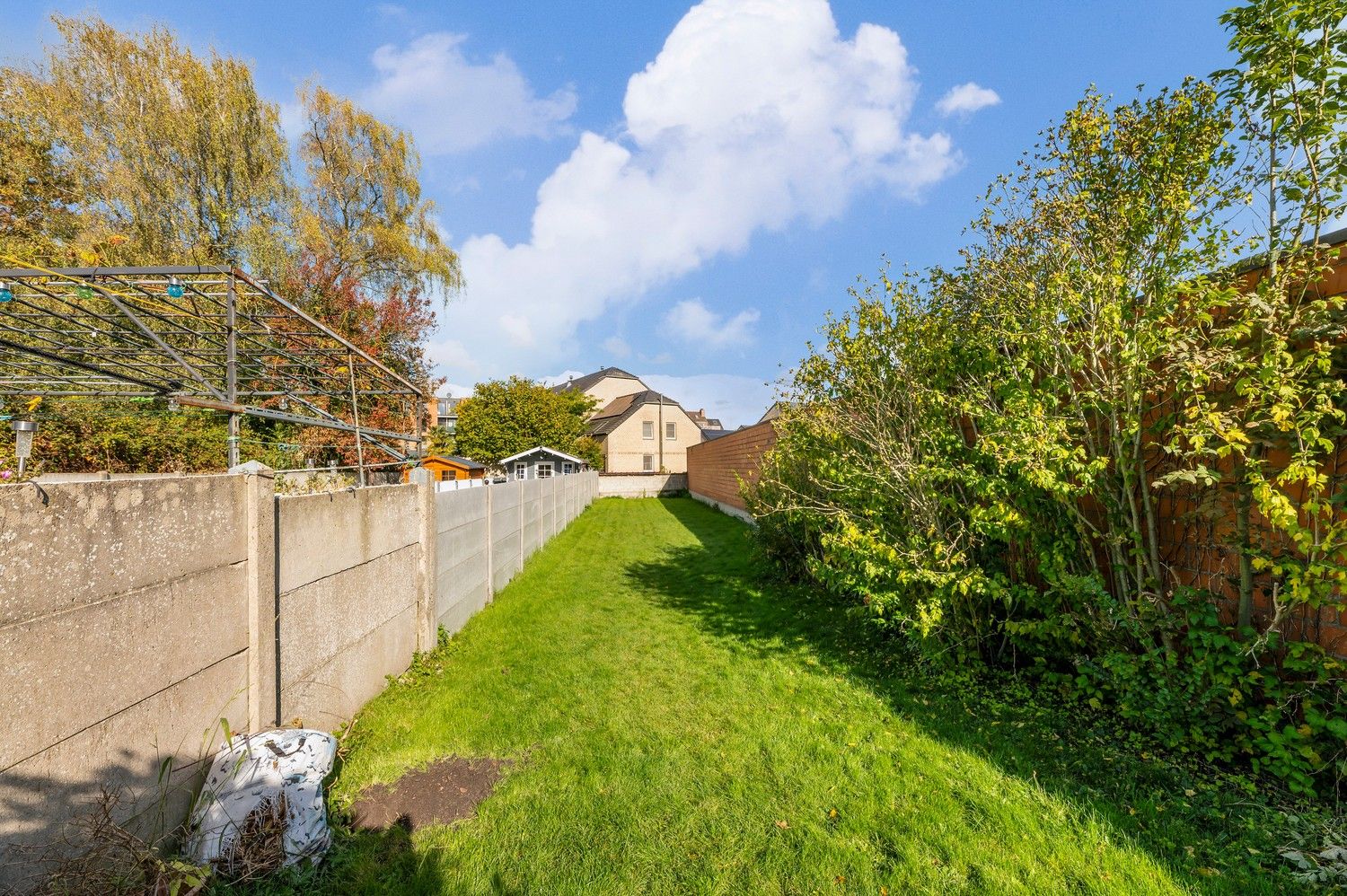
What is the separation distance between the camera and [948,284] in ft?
14.1

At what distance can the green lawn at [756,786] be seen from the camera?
226 cm

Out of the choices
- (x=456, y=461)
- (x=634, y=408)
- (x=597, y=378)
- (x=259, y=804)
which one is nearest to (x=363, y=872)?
(x=259, y=804)

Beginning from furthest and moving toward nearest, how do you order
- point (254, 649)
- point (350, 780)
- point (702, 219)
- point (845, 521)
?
point (702, 219) < point (845, 521) < point (350, 780) < point (254, 649)

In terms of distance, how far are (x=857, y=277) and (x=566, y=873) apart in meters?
4.60

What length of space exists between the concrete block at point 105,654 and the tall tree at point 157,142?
12847 mm

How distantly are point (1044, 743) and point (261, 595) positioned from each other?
4.43m

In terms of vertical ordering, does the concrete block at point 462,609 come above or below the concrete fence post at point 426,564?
below

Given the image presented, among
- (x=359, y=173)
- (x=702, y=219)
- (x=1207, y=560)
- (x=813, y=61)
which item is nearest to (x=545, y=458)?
(x=359, y=173)

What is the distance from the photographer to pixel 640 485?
2850 cm

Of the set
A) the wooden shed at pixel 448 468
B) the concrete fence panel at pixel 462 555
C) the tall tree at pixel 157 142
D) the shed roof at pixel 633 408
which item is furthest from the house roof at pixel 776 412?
the shed roof at pixel 633 408

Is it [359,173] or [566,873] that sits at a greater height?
[359,173]

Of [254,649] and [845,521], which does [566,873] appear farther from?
[845,521]

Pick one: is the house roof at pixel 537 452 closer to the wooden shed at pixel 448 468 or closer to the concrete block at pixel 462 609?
the wooden shed at pixel 448 468

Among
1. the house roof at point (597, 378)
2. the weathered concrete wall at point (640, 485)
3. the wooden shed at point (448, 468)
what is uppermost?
the house roof at point (597, 378)
